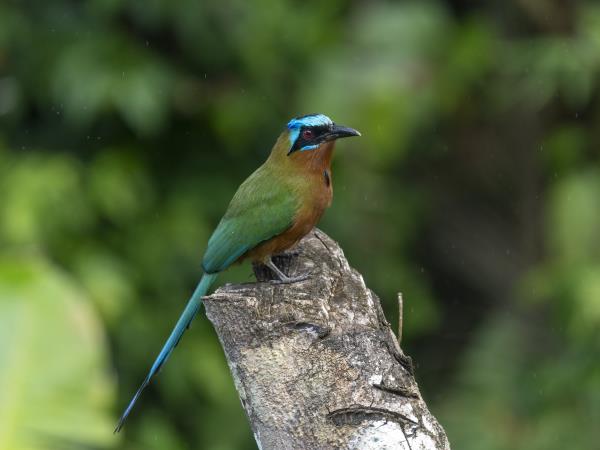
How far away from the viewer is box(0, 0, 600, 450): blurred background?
5.32m

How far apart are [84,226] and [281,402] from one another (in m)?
3.02

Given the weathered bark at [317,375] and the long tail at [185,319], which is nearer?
the weathered bark at [317,375]

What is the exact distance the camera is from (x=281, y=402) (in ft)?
8.11

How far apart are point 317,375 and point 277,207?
1373 millimetres

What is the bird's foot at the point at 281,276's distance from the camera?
9.52 ft

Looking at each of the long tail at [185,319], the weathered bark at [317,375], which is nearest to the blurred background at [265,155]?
the long tail at [185,319]

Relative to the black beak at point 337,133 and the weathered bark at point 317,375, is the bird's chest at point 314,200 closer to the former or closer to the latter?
the black beak at point 337,133

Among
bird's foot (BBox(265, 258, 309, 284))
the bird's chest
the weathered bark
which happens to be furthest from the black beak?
the weathered bark

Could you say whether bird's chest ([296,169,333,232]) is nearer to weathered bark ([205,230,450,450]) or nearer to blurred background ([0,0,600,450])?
weathered bark ([205,230,450,450])

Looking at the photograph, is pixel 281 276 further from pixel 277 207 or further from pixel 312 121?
pixel 312 121

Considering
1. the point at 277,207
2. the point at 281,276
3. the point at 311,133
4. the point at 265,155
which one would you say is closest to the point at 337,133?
the point at 311,133

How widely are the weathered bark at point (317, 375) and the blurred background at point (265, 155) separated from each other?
235 centimetres

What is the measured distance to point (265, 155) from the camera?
6.04 metres

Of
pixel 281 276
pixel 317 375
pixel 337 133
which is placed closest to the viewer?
pixel 317 375
